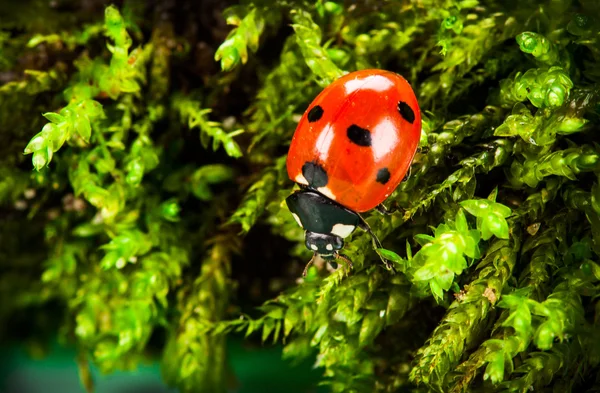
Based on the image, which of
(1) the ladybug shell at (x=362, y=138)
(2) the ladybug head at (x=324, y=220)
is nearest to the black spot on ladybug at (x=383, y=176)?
(1) the ladybug shell at (x=362, y=138)

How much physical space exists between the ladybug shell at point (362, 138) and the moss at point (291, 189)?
9 cm

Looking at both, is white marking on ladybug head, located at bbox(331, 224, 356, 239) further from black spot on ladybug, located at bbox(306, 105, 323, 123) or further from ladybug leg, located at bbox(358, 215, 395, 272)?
black spot on ladybug, located at bbox(306, 105, 323, 123)

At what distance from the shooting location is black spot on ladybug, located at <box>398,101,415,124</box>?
3.52 ft

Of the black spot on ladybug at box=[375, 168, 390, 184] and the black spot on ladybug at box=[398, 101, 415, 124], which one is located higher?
the black spot on ladybug at box=[398, 101, 415, 124]

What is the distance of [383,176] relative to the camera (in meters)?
1.08

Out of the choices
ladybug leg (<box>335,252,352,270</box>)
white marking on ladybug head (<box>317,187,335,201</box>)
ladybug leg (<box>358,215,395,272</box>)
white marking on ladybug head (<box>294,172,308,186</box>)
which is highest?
white marking on ladybug head (<box>294,172,308,186</box>)

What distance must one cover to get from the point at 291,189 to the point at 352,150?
238mm

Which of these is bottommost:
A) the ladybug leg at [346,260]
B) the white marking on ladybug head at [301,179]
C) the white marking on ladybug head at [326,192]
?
the ladybug leg at [346,260]

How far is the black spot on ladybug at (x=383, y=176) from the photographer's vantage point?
1.08 m

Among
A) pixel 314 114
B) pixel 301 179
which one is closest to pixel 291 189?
pixel 301 179

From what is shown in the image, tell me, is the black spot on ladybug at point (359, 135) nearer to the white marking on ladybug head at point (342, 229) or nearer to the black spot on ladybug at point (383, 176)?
the black spot on ladybug at point (383, 176)

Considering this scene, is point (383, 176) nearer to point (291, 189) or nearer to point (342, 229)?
point (342, 229)

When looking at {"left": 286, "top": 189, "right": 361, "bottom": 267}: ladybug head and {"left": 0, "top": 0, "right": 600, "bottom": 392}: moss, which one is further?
{"left": 286, "top": 189, "right": 361, "bottom": 267}: ladybug head

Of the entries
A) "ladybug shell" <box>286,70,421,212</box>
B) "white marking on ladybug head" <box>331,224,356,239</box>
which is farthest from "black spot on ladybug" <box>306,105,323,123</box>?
"white marking on ladybug head" <box>331,224,356,239</box>
